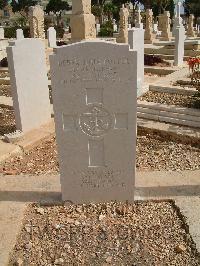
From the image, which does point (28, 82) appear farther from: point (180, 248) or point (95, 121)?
point (180, 248)

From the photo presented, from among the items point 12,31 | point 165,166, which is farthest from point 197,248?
point 12,31

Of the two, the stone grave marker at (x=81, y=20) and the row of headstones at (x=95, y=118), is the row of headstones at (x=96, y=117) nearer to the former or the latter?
the row of headstones at (x=95, y=118)

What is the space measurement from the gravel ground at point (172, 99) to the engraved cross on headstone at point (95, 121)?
383cm

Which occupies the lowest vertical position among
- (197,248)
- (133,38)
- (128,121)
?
(197,248)

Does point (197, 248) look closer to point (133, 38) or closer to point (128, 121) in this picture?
point (128, 121)

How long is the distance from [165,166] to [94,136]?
1.75m

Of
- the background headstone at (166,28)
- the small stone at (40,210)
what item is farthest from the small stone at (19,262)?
the background headstone at (166,28)

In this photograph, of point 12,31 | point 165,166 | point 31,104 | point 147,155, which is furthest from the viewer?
point 12,31

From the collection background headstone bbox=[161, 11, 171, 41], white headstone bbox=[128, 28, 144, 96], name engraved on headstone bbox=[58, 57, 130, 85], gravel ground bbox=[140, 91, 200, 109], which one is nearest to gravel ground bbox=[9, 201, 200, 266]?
name engraved on headstone bbox=[58, 57, 130, 85]

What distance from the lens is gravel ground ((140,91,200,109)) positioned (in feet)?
24.1

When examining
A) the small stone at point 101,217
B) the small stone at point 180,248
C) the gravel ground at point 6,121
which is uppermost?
the gravel ground at point 6,121

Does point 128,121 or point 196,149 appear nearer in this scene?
point 128,121

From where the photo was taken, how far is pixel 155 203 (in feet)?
13.8

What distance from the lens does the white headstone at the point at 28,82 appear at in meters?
6.04
